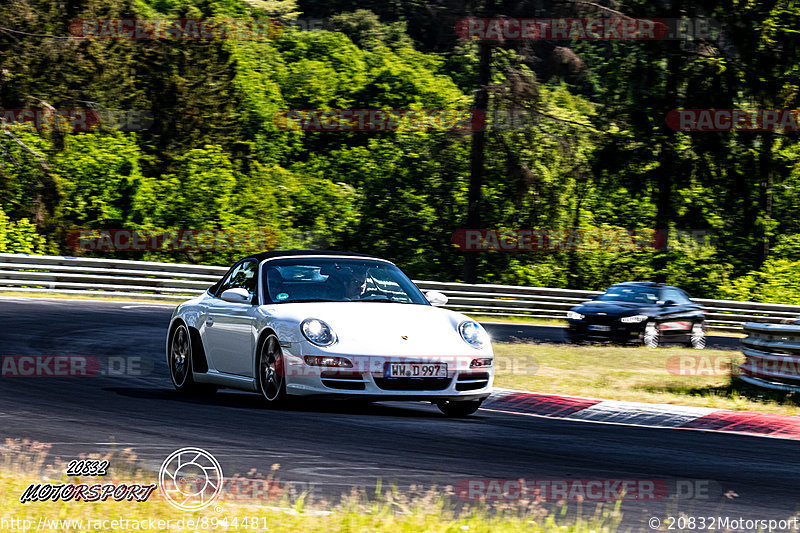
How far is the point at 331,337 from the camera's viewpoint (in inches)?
351

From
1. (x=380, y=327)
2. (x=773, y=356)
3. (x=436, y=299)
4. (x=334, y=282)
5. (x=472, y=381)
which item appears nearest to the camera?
(x=380, y=327)

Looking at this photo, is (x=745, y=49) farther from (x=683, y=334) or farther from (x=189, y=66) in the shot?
(x=189, y=66)

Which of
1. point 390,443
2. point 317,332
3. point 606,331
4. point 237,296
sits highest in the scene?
point 237,296

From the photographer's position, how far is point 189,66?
175ft

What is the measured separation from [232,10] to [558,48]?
37.1m

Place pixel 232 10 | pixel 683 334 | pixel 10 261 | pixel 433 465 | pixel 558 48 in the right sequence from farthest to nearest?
pixel 232 10 → pixel 558 48 → pixel 10 261 → pixel 683 334 → pixel 433 465

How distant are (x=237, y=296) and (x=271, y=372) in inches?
34.2

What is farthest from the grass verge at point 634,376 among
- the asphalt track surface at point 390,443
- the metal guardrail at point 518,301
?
the metal guardrail at point 518,301

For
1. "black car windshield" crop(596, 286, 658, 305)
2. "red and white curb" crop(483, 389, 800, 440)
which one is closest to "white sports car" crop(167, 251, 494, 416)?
"red and white curb" crop(483, 389, 800, 440)

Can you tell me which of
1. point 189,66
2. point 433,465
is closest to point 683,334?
point 433,465

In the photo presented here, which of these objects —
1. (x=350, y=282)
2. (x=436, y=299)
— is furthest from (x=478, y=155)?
(x=350, y=282)

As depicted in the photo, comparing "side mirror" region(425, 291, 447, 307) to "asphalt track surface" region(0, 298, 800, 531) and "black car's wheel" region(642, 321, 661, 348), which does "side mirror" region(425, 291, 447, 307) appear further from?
"black car's wheel" region(642, 321, 661, 348)

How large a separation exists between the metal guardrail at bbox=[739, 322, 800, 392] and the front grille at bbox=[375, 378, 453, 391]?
5.09 m

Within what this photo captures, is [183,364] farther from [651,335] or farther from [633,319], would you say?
[651,335]
